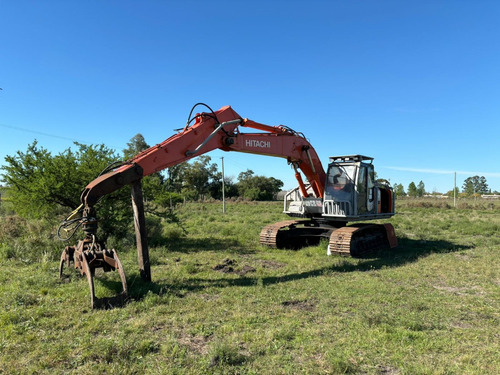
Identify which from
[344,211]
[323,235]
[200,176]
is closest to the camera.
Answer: [344,211]

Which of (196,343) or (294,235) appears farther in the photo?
(294,235)

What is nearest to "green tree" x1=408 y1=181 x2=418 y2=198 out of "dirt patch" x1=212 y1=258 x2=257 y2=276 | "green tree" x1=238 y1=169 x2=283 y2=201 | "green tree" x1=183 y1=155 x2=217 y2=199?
"green tree" x1=238 y1=169 x2=283 y2=201

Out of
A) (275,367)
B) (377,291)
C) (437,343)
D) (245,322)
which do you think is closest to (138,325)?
(245,322)

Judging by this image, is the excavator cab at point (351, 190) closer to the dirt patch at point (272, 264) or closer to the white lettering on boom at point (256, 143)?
the dirt patch at point (272, 264)

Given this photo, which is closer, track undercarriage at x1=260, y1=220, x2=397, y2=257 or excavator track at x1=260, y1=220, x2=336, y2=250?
track undercarriage at x1=260, y1=220, x2=397, y2=257

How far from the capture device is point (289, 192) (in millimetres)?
12219

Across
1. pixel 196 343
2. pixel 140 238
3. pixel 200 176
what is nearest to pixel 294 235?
pixel 140 238

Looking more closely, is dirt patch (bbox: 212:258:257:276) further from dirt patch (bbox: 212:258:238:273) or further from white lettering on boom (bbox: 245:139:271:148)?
white lettering on boom (bbox: 245:139:271:148)

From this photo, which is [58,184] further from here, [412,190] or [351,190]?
[412,190]

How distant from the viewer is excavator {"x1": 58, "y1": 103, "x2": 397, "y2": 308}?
20.7ft

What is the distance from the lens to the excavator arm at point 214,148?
6506 mm

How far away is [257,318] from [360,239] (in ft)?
21.0

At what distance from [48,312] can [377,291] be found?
5.67 m

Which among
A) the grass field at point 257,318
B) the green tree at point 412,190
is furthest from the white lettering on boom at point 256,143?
the green tree at point 412,190
